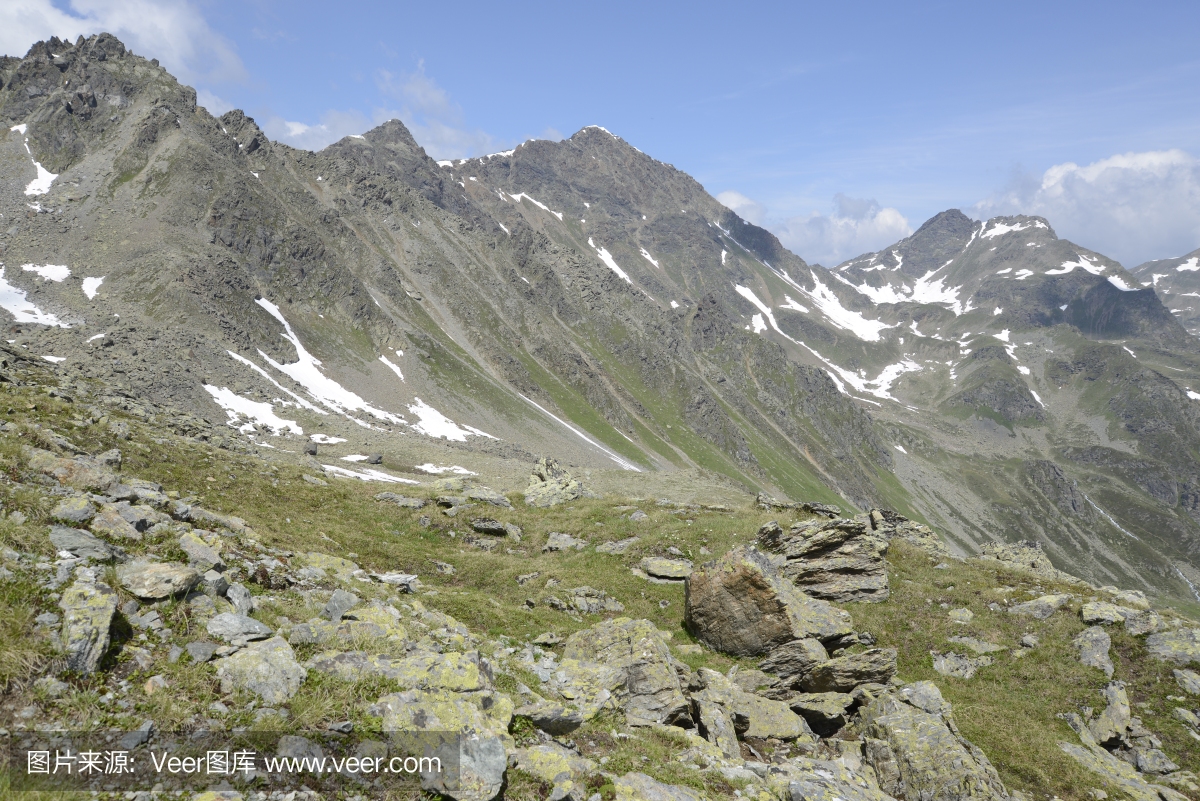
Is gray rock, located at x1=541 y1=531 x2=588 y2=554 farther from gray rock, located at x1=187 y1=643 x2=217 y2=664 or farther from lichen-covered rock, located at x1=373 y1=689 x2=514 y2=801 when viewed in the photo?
gray rock, located at x1=187 y1=643 x2=217 y2=664

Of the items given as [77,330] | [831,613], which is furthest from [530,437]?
[831,613]

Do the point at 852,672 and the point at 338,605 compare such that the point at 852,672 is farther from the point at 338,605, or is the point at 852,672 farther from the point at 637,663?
the point at 338,605

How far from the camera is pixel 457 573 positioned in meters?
25.2

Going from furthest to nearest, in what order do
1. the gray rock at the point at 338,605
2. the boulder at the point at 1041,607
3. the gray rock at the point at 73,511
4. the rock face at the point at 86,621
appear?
the boulder at the point at 1041,607, the gray rock at the point at 338,605, the gray rock at the point at 73,511, the rock face at the point at 86,621

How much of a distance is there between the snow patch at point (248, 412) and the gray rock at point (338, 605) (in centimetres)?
6517

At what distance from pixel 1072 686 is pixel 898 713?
8812 mm

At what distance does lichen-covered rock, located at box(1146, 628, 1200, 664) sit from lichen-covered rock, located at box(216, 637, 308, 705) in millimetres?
26724

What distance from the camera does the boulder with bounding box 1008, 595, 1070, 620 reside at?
22.4 meters

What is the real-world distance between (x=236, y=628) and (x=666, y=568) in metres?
20.6

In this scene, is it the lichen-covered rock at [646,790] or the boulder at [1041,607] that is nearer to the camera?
the lichen-covered rock at [646,790]

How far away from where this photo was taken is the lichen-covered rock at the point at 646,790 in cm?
947

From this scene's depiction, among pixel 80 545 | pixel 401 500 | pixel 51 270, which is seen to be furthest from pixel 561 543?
pixel 51 270

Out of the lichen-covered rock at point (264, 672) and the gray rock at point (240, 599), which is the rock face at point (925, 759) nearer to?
the lichen-covered rock at point (264, 672)

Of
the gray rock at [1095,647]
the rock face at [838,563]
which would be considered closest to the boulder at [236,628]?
the rock face at [838,563]
